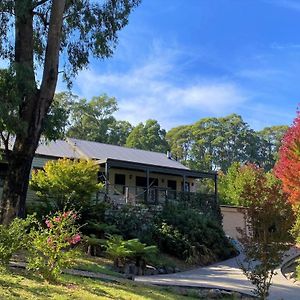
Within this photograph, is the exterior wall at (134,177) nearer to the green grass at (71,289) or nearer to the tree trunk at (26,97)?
the tree trunk at (26,97)

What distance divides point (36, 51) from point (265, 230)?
9.47m

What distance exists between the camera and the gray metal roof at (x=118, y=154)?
2797cm

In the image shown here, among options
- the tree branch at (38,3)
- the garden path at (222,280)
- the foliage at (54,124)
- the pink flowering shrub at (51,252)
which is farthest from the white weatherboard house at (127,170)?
the pink flowering shrub at (51,252)

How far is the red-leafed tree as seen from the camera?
1745 cm

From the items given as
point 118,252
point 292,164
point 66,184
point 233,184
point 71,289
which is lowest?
point 71,289

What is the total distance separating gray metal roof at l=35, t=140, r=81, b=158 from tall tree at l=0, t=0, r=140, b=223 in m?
10.9

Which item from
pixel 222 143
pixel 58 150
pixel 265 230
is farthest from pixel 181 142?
pixel 265 230

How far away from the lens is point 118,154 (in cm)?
2995

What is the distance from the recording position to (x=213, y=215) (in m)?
23.0

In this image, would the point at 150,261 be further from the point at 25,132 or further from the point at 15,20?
the point at 15,20

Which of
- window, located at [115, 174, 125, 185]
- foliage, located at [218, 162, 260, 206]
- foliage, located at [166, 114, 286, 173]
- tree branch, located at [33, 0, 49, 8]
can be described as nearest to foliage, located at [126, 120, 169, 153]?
foliage, located at [166, 114, 286, 173]

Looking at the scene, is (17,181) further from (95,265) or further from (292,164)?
(292,164)

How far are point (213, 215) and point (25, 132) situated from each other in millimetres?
13349

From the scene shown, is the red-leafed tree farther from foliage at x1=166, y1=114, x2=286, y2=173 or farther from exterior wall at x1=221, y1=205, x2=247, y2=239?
foliage at x1=166, y1=114, x2=286, y2=173
